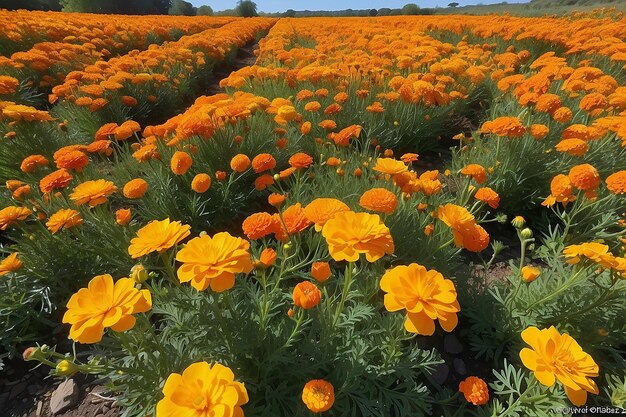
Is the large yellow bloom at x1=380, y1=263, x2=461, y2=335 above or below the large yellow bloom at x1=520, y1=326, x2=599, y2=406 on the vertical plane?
above

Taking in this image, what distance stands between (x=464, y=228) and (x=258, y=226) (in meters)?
0.87

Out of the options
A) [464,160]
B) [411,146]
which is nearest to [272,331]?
[464,160]

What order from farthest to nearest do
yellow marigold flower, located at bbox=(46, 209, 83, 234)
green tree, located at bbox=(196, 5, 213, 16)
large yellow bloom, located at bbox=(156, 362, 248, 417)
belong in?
1. green tree, located at bbox=(196, 5, 213, 16)
2. yellow marigold flower, located at bbox=(46, 209, 83, 234)
3. large yellow bloom, located at bbox=(156, 362, 248, 417)

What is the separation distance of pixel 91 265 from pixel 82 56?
16.2 feet

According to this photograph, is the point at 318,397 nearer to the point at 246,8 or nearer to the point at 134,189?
the point at 134,189

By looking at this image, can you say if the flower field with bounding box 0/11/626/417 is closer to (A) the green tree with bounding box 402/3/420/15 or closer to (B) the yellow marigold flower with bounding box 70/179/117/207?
(B) the yellow marigold flower with bounding box 70/179/117/207

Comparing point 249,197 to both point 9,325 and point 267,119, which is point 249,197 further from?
point 9,325

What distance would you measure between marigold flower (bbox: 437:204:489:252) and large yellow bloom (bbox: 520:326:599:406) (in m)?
0.42

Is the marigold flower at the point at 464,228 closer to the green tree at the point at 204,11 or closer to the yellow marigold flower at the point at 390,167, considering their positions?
the yellow marigold flower at the point at 390,167

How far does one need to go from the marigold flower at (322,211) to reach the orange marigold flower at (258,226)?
0.16 metres

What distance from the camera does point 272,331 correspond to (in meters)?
1.43

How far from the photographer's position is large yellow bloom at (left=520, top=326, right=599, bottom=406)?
0.96 meters

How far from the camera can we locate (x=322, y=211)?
1312 mm

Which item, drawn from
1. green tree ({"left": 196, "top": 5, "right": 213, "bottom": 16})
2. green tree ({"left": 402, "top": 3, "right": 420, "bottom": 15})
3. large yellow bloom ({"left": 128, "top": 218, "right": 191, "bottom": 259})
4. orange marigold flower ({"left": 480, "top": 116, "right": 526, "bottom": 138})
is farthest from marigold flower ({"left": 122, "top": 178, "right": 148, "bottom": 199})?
green tree ({"left": 196, "top": 5, "right": 213, "bottom": 16})
